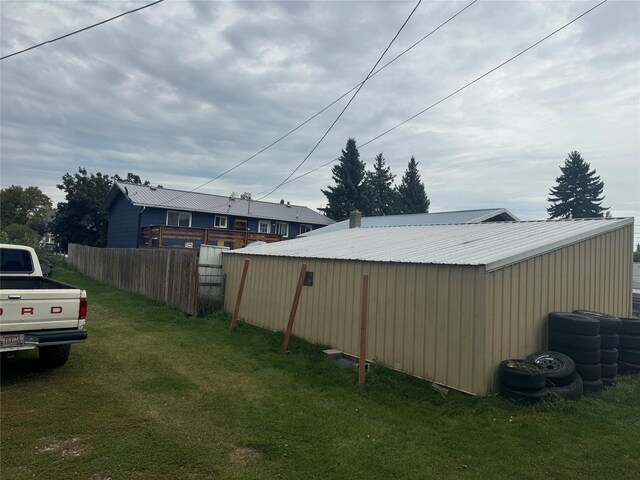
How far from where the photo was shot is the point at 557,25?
25.3 ft

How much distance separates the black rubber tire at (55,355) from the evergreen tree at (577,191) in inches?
2196

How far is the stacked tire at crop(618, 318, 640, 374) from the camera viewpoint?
691 centimetres

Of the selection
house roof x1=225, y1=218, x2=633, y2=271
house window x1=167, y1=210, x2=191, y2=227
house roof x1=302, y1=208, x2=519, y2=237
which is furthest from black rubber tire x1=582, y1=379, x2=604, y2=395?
house window x1=167, y1=210, x2=191, y2=227

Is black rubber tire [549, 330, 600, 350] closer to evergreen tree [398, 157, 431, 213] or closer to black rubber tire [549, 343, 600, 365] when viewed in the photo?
black rubber tire [549, 343, 600, 365]

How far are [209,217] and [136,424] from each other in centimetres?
2520

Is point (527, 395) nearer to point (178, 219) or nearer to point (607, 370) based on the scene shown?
point (607, 370)

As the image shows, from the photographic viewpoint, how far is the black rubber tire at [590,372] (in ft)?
19.6

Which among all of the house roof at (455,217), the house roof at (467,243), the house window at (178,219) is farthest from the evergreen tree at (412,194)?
the house roof at (467,243)

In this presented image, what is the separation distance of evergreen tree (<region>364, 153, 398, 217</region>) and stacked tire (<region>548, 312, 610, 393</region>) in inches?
1724

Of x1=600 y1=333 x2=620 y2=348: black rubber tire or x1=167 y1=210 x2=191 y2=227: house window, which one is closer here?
x1=600 y1=333 x2=620 y2=348: black rubber tire

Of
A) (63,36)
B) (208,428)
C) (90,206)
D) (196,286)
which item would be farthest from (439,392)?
(90,206)

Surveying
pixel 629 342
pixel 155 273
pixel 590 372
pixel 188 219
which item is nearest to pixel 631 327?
pixel 629 342

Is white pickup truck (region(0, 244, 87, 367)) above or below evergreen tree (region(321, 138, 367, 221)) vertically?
below

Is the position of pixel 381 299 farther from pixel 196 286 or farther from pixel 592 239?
pixel 196 286
